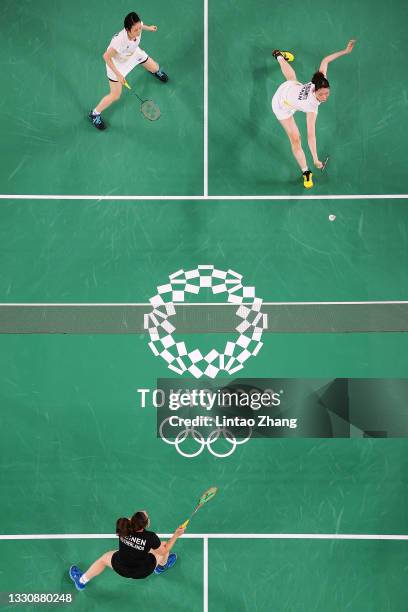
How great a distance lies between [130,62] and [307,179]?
9.92 ft

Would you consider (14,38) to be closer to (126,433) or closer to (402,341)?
(126,433)

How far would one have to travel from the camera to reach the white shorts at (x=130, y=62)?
32.1 ft

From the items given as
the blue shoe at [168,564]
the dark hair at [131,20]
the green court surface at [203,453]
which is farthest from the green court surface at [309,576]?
the dark hair at [131,20]

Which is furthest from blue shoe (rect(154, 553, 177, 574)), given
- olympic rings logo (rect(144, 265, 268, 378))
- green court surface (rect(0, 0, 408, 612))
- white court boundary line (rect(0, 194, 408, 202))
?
white court boundary line (rect(0, 194, 408, 202))

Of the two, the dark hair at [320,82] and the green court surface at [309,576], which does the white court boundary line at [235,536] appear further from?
the dark hair at [320,82]

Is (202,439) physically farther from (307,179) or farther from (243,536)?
(307,179)

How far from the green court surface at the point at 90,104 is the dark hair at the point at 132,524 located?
4444 millimetres

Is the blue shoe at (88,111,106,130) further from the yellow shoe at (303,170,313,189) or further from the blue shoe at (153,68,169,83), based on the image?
the yellow shoe at (303,170,313,189)

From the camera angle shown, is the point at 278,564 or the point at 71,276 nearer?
the point at 278,564

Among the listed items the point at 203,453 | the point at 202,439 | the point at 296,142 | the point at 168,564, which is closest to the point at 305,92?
the point at 296,142

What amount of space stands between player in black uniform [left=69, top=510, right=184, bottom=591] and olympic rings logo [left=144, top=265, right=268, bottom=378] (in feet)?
6.93

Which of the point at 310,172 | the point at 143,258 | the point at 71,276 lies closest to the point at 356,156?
the point at 310,172

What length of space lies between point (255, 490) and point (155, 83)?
5.96 m

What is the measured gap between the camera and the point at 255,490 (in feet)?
30.2
